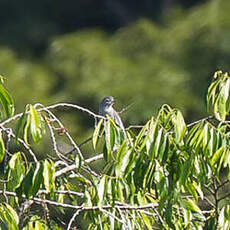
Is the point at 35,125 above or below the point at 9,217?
above

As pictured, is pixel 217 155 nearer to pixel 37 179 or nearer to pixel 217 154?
pixel 217 154

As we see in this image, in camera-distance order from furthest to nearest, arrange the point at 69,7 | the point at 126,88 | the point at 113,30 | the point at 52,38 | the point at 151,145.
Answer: the point at 69,7, the point at 113,30, the point at 52,38, the point at 126,88, the point at 151,145

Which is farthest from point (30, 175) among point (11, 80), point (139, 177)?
point (11, 80)

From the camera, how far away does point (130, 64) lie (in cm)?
932

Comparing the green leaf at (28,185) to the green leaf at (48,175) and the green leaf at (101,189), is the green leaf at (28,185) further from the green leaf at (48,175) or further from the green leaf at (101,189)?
the green leaf at (101,189)

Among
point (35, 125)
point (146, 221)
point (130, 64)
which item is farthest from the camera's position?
point (130, 64)

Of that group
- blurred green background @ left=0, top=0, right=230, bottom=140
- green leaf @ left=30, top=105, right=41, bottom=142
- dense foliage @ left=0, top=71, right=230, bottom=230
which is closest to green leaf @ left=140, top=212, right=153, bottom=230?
dense foliage @ left=0, top=71, right=230, bottom=230

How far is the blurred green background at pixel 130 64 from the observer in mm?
8430

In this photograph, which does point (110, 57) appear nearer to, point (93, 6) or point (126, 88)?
point (126, 88)

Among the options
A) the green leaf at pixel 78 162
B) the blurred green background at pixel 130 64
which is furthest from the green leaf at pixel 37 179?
the blurred green background at pixel 130 64

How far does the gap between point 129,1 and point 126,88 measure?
182 inches

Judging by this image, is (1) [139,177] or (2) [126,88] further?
(2) [126,88]

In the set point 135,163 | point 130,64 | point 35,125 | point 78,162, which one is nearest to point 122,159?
point 135,163

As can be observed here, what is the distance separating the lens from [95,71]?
9.11 m
